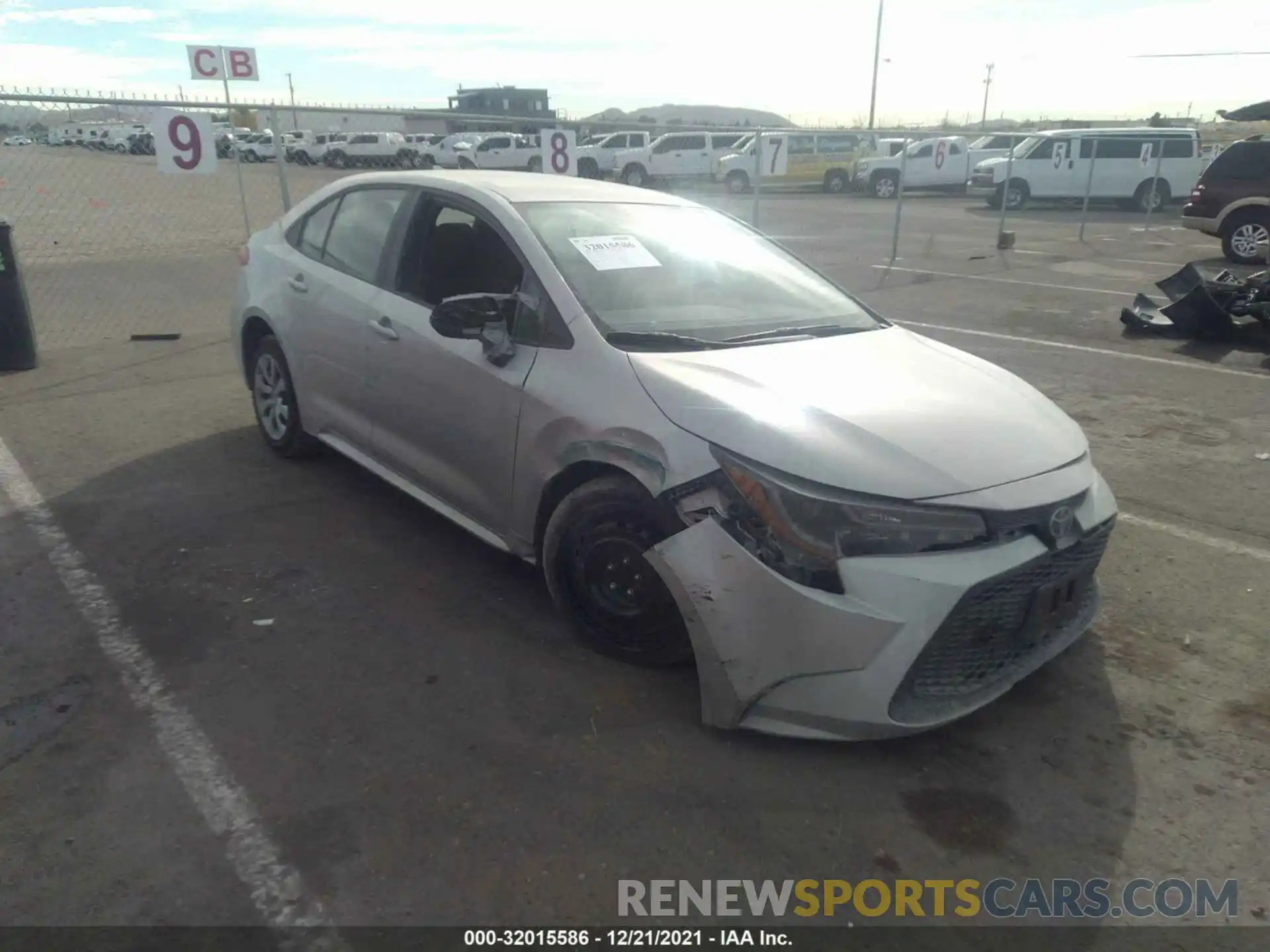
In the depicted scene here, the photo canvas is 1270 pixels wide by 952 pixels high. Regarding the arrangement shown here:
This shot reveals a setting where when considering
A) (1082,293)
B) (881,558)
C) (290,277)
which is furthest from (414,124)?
(881,558)

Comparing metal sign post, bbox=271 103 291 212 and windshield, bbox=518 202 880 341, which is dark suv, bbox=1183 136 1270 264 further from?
metal sign post, bbox=271 103 291 212

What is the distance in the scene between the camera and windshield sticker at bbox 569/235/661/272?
12.2ft

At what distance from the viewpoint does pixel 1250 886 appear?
247 centimetres

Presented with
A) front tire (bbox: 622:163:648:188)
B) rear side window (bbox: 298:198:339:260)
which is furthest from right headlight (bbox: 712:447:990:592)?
front tire (bbox: 622:163:648:188)

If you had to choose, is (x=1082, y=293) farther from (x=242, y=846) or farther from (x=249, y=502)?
(x=242, y=846)

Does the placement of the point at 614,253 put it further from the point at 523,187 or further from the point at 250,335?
the point at 250,335

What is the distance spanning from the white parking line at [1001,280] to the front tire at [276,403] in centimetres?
848

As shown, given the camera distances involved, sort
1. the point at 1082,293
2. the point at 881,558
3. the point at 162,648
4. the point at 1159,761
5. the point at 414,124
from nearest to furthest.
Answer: the point at 881,558 < the point at 1159,761 < the point at 162,648 < the point at 1082,293 < the point at 414,124

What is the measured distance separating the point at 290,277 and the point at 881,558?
3.60 metres

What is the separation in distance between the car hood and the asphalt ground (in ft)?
2.83

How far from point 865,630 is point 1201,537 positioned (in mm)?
2746

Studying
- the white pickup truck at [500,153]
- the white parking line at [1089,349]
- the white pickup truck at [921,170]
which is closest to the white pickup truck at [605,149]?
the white pickup truck at [500,153]

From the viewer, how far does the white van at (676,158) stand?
90.2ft

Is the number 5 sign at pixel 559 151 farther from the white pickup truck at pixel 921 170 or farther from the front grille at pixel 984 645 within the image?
the white pickup truck at pixel 921 170
